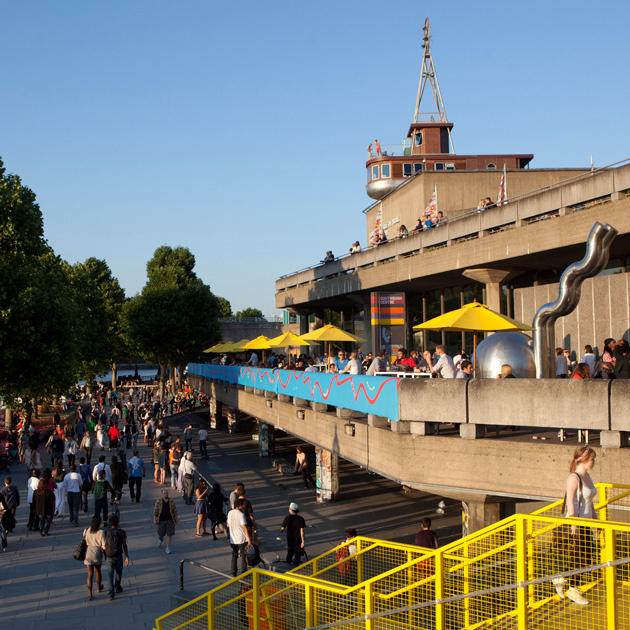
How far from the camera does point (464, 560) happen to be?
6.77 metres

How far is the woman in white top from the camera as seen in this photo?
6.21 m

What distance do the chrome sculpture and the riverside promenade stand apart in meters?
5.86

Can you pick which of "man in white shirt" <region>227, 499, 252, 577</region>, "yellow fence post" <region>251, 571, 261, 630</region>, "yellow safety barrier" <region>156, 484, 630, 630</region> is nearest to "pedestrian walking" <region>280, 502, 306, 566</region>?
"man in white shirt" <region>227, 499, 252, 577</region>

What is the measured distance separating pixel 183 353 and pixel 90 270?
1475 cm

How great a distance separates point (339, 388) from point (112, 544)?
6175 mm

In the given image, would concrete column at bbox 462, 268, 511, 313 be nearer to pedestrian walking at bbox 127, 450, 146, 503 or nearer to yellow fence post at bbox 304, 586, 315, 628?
pedestrian walking at bbox 127, 450, 146, 503

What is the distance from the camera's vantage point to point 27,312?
28172 mm

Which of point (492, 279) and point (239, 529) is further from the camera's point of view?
point (492, 279)

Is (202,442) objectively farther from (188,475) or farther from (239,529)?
(239,529)

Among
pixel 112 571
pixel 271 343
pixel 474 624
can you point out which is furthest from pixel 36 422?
pixel 474 624

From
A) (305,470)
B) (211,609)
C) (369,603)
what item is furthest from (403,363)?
(369,603)

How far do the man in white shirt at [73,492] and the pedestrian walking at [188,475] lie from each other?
9.92 ft

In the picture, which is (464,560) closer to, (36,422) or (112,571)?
(112,571)

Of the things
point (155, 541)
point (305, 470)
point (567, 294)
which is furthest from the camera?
point (305, 470)
